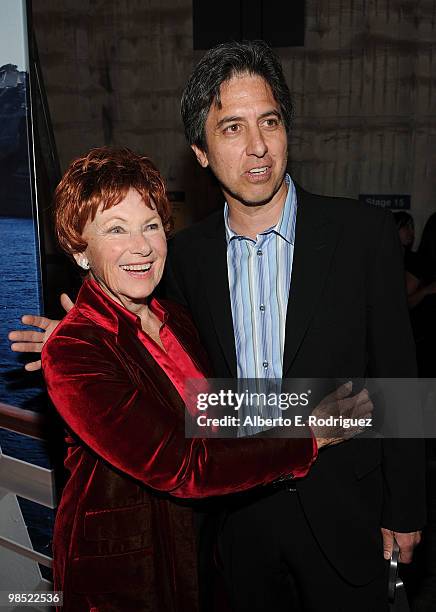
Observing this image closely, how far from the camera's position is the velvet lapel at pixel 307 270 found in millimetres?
1695

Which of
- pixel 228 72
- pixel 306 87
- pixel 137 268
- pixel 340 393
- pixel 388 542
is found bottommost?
pixel 388 542

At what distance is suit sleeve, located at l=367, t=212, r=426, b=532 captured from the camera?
1.66 metres

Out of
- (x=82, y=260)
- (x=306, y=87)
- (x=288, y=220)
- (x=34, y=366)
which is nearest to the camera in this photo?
(x=82, y=260)

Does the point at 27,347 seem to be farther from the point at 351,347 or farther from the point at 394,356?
the point at 394,356

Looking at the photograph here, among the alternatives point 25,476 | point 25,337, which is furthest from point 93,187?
point 25,476

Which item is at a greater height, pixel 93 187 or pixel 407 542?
pixel 93 187

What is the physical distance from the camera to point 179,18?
6152 mm

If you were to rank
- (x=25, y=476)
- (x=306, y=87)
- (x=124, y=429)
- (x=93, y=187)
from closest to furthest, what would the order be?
(x=124, y=429) < (x=93, y=187) < (x=25, y=476) < (x=306, y=87)

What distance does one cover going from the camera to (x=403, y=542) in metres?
1.75

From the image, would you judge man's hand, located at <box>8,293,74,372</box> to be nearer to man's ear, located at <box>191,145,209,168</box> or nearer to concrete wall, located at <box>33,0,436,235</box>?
man's ear, located at <box>191,145,209,168</box>

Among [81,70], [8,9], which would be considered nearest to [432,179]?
[81,70]

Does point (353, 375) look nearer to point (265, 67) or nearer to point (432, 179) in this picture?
point (265, 67)

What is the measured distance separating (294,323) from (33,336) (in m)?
0.86

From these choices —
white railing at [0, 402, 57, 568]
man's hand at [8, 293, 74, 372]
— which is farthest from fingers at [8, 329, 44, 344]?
white railing at [0, 402, 57, 568]
